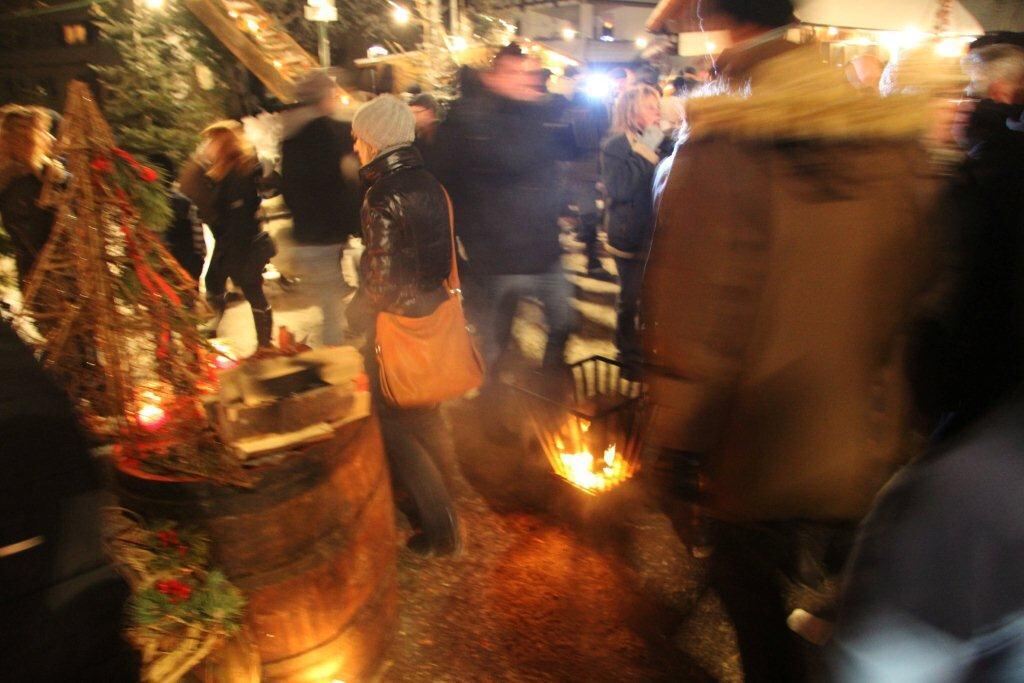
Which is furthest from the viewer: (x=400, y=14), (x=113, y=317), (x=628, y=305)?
(x=400, y=14)

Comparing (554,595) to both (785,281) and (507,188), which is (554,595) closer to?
(785,281)

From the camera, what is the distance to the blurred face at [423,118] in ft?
18.3

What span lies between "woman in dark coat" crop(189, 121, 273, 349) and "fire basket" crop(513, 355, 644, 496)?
10.4 ft

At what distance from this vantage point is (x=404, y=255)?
3342 mm

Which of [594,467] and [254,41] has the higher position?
[254,41]

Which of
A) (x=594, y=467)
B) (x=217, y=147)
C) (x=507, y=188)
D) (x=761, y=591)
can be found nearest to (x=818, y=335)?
(x=761, y=591)

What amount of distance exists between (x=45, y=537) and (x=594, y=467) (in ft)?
8.74

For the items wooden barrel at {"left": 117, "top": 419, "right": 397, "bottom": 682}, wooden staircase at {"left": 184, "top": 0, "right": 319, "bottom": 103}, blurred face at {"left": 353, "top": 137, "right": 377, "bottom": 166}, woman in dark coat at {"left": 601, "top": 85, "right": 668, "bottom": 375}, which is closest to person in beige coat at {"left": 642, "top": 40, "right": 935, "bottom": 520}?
wooden barrel at {"left": 117, "top": 419, "right": 397, "bottom": 682}

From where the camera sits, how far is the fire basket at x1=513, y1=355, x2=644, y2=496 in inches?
138

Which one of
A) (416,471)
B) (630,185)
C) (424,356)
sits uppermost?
(630,185)

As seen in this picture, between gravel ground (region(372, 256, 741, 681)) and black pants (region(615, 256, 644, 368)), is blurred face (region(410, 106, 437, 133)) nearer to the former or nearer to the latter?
black pants (region(615, 256, 644, 368))

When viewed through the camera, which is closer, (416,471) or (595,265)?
(416,471)

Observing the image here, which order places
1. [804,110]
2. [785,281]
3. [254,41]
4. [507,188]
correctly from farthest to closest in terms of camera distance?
[254,41], [507,188], [785,281], [804,110]

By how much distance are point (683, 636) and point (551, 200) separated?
314 cm
